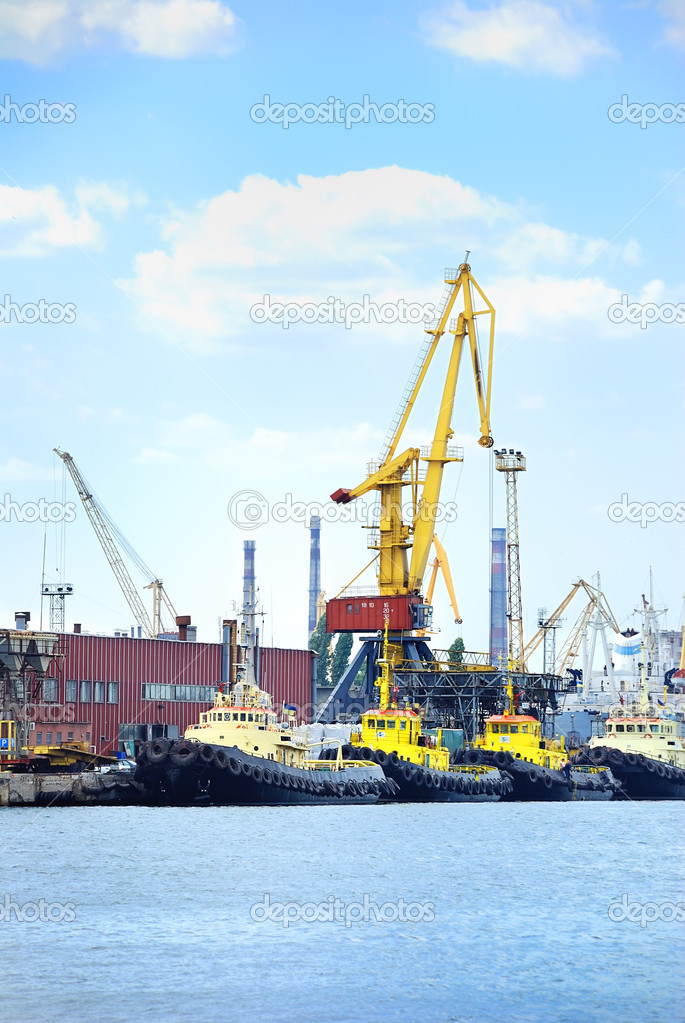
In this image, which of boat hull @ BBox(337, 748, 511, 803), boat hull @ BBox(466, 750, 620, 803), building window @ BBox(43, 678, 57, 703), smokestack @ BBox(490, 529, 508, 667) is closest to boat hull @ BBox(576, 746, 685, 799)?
boat hull @ BBox(466, 750, 620, 803)

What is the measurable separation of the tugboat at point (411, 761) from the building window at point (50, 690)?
19.6m

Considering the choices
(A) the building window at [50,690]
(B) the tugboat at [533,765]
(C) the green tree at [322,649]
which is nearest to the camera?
(A) the building window at [50,690]

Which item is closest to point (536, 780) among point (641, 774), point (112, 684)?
point (641, 774)

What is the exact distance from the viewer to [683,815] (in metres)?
79.4

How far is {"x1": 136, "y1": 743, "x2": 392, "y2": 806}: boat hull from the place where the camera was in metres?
64.9

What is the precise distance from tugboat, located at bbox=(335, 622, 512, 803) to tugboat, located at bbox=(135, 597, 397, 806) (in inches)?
157

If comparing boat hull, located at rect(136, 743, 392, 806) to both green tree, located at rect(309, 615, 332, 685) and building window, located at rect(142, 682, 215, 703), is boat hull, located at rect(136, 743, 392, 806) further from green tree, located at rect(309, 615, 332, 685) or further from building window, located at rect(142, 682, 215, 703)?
green tree, located at rect(309, 615, 332, 685)

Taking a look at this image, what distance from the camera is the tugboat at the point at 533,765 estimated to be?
87.9m

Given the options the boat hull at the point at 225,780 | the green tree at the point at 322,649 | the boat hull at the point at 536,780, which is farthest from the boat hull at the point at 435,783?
the green tree at the point at 322,649

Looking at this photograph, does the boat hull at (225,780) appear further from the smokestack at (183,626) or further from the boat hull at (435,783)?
the smokestack at (183,626)

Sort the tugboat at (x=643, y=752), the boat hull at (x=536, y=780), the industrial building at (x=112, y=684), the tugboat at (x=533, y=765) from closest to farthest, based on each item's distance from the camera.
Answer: the industrial building at (x=112, y=684) → the boat hull at (x=536, y=780) → the tugboat at (x=533, y=765) → the tugboat at (x=643, y=752)

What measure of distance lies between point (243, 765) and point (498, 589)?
133117 millimetres

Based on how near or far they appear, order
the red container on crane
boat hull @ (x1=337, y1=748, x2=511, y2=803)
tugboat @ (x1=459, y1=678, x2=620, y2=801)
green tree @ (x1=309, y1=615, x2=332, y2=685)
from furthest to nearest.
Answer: green tree @ (x1=309, y1=615, x2=332, y2=685)
the red container on crane
tugboat @ (x1=459, y1=678, x2=620, y2=801)
boat hull @ (x1=337, y1=748, x2=511, y2=803)

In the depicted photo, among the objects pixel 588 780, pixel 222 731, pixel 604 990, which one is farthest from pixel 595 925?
pixel 588 780
